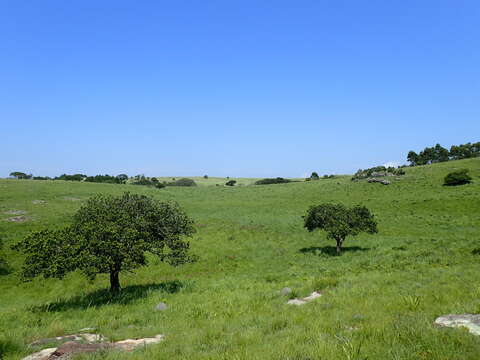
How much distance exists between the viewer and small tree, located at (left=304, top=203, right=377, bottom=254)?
32.7 meters

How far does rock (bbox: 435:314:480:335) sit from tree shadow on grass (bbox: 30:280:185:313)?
1525 cm

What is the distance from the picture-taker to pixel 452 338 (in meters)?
6.50

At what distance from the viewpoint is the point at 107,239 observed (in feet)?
57.7

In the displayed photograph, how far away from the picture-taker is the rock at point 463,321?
7.21 meters

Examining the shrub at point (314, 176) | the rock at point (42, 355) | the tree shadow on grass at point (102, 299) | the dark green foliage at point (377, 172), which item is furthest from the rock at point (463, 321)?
the shrub at point (314, 176)

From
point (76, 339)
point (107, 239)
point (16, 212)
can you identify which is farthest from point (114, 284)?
point (16, 212)

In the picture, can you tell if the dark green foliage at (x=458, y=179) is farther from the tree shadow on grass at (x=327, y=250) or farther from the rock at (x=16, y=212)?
the rock at (x=16, y=212)

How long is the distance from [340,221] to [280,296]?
66.1 ft

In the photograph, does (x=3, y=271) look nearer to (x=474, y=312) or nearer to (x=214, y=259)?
(x=214, y=259)

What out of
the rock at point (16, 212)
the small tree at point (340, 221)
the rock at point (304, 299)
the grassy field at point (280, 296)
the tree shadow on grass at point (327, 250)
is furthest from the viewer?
the rock at point (16, 212)

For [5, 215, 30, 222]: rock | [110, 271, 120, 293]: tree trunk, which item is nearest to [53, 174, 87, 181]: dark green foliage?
[5, 215, 30, 222]: rock

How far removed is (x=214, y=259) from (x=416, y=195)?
48.6 meters

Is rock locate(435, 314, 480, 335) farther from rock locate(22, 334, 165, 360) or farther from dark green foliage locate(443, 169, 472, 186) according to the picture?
dark green foliage locate(443, 169, 472, 186)

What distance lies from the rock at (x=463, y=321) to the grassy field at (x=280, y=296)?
45 centimetres
